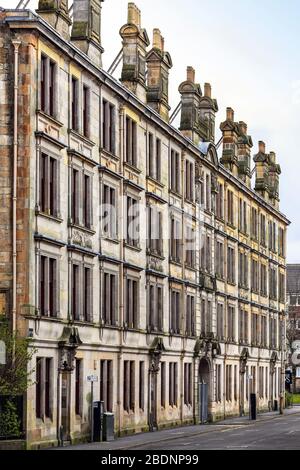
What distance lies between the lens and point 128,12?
65312 millimetres

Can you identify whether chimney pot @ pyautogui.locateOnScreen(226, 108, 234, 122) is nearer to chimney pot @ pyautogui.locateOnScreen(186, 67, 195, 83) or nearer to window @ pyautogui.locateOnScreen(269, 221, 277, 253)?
chimney pot @ pyautogui.locateOnScreen(186, 67, 195, 83)

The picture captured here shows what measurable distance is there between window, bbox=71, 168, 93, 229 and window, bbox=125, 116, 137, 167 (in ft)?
20.7

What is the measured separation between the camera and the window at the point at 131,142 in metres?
62.8

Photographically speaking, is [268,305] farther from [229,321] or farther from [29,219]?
[29,219]

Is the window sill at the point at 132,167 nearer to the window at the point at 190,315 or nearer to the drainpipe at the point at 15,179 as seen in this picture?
the window at the point at 190,315

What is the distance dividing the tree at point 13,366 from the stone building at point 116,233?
1433mm

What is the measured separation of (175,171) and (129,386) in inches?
562

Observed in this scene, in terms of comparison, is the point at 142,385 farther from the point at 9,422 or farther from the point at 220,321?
the point at 220,321

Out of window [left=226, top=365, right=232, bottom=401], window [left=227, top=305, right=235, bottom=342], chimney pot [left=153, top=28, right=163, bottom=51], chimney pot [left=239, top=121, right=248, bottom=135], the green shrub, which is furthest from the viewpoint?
chimney pot [left=239, top=121, right=248, bottom=135]

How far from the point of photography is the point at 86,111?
2221 inches

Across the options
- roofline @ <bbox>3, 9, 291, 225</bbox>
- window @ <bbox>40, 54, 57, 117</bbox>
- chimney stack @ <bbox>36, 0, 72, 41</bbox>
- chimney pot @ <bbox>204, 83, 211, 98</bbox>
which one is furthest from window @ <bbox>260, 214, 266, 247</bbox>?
window @ <bbox>40, 54, 57, 117</bbox>

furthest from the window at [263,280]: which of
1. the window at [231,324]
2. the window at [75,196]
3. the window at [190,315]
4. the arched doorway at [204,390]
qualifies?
the window at [75,196]

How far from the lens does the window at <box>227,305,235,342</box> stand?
286ft

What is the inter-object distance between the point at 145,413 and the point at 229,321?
23.2 m
